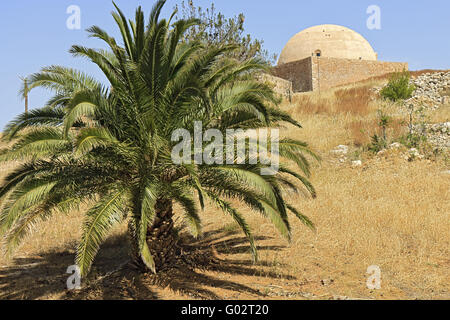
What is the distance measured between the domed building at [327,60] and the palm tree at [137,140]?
27.3 metres

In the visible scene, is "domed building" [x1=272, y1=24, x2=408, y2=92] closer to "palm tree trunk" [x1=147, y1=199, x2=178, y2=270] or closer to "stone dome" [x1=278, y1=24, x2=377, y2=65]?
"stone dome" [x1=278, y1=24, x2=377, y2=65]

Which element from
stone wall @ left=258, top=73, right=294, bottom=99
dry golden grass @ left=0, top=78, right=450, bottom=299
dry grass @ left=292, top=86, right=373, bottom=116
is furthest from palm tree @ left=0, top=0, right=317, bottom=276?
stone wall @ left=258, top=73, right=294, bottom=99

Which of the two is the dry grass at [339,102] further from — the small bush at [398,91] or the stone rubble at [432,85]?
the stone rubble at [432,85]

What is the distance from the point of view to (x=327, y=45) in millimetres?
37344

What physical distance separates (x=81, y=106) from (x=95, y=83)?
1.56 meters

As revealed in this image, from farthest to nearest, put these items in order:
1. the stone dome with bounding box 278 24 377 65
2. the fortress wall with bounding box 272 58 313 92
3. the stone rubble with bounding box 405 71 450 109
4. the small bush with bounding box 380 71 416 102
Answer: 1. the stone dome with bounding box 278 24 377 65
2. the fortress wall with bounding box 272 58 313 92
3. the stone rubble with bounding box 405 71 450 109
4. the small bush with bounding box 380 71 416 102

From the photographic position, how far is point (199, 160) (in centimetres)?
620

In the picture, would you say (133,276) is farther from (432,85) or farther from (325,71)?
(325,71)

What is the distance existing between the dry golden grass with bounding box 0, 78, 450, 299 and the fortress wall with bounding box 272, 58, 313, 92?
1925cm

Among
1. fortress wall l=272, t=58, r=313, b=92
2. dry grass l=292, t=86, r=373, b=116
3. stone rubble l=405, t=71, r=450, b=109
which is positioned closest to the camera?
dry grass l=292, t=86, r=373, b=116

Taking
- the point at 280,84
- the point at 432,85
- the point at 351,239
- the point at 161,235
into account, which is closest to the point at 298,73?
the point at 280,84

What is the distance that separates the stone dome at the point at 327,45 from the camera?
122 ft

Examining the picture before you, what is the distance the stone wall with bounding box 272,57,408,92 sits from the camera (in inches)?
1278
